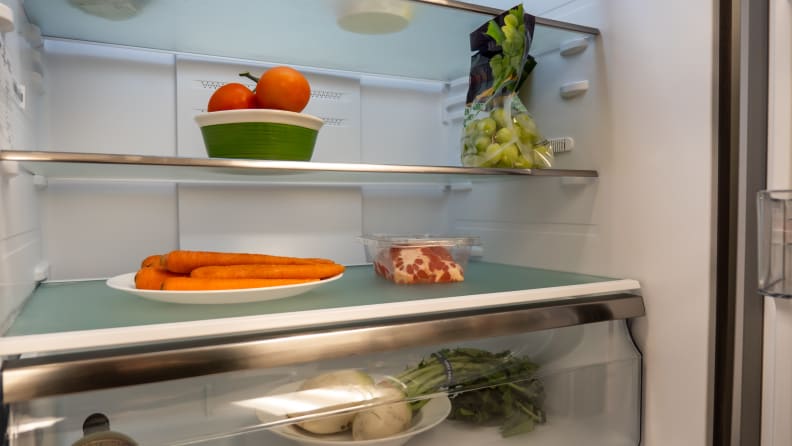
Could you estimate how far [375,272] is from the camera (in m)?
1.22

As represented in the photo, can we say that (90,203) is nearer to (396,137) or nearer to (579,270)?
(396,137)

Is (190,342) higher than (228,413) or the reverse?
higher

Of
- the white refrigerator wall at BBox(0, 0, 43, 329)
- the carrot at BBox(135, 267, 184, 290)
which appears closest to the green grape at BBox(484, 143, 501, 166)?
the carrot at BBox(135, 267, 184, 290)

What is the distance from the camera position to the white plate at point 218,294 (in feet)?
2.53

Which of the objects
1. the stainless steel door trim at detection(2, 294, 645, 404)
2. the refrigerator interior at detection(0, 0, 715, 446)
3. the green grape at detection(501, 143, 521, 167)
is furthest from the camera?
the green grape at detection(501, 143, 521, 167)

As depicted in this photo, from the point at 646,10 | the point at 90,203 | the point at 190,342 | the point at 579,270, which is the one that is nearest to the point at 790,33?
the point at 646,10

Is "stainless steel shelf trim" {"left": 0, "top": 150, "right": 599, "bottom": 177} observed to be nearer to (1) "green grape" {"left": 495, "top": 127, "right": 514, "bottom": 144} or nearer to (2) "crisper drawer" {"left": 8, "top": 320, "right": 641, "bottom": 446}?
(1) "green grape" {"left": 495, "top": 127, "right": 514, "bottom": 144}

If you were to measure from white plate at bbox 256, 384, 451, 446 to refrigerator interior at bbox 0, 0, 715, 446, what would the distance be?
414 mm

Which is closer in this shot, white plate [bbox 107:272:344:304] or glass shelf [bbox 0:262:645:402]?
glass shelf [bbox 0:262:645:402]

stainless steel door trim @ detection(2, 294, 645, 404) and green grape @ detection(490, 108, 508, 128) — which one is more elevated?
green grape @ detection(490, 108, 508, 128)

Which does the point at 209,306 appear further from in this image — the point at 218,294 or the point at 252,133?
the point at 252,133

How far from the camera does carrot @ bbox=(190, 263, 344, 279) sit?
843 mm

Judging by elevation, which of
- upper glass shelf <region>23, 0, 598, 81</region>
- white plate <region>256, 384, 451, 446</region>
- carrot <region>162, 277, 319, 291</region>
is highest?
upper glass shelf <region>23, 0, 598, 81</region>

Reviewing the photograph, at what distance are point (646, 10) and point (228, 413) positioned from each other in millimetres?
1043
